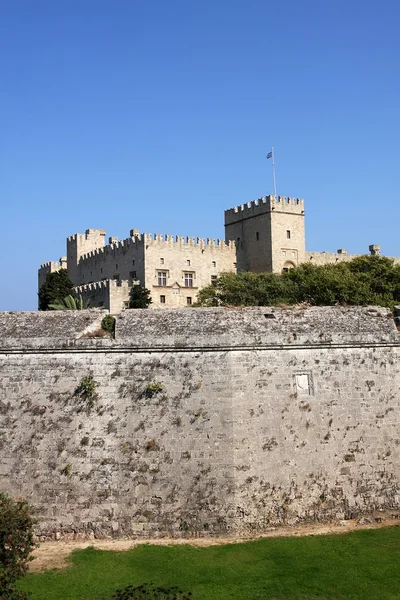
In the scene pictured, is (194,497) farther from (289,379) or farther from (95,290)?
(95,290)

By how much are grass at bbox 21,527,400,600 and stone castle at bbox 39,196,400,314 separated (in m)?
41.9

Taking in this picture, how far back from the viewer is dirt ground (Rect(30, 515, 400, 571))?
13.3 meters

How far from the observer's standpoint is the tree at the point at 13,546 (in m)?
10.1

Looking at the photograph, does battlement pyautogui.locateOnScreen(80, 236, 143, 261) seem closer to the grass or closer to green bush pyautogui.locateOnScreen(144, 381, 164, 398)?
green bush pyautogui.locateOnScreen(144, 381, 164, 398)

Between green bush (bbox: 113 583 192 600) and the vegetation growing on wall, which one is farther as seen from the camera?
the vegetation growing on wall

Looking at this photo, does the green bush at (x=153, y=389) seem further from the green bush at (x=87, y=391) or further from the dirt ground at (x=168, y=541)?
the dirt ground at (x=168, y=541)

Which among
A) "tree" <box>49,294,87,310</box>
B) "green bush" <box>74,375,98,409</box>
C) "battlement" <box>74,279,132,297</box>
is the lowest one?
→ "green bush" <box>74,375,98,409</box>

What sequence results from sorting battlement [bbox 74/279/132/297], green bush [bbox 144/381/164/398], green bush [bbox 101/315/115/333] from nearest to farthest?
1. green bush [bbox 144/381/164/398]
2. green bush [bbox 101/315/115/333]
3. battlement [bbox 74/279/132/297]

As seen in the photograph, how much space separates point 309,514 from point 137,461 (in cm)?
411

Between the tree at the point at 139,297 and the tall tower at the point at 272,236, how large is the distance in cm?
1166

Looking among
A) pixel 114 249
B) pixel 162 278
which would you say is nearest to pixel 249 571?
pixel 162 278

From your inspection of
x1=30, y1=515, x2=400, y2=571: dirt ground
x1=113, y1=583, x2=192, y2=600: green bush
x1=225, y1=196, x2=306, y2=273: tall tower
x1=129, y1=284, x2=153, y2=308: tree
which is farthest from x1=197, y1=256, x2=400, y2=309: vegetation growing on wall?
x1=113, y1=583, x2=192, y2=600: green bush

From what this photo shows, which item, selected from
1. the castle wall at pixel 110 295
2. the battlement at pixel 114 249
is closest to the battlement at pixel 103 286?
the castle wall at pixel 110 295

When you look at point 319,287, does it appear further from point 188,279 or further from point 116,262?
point 116,262
